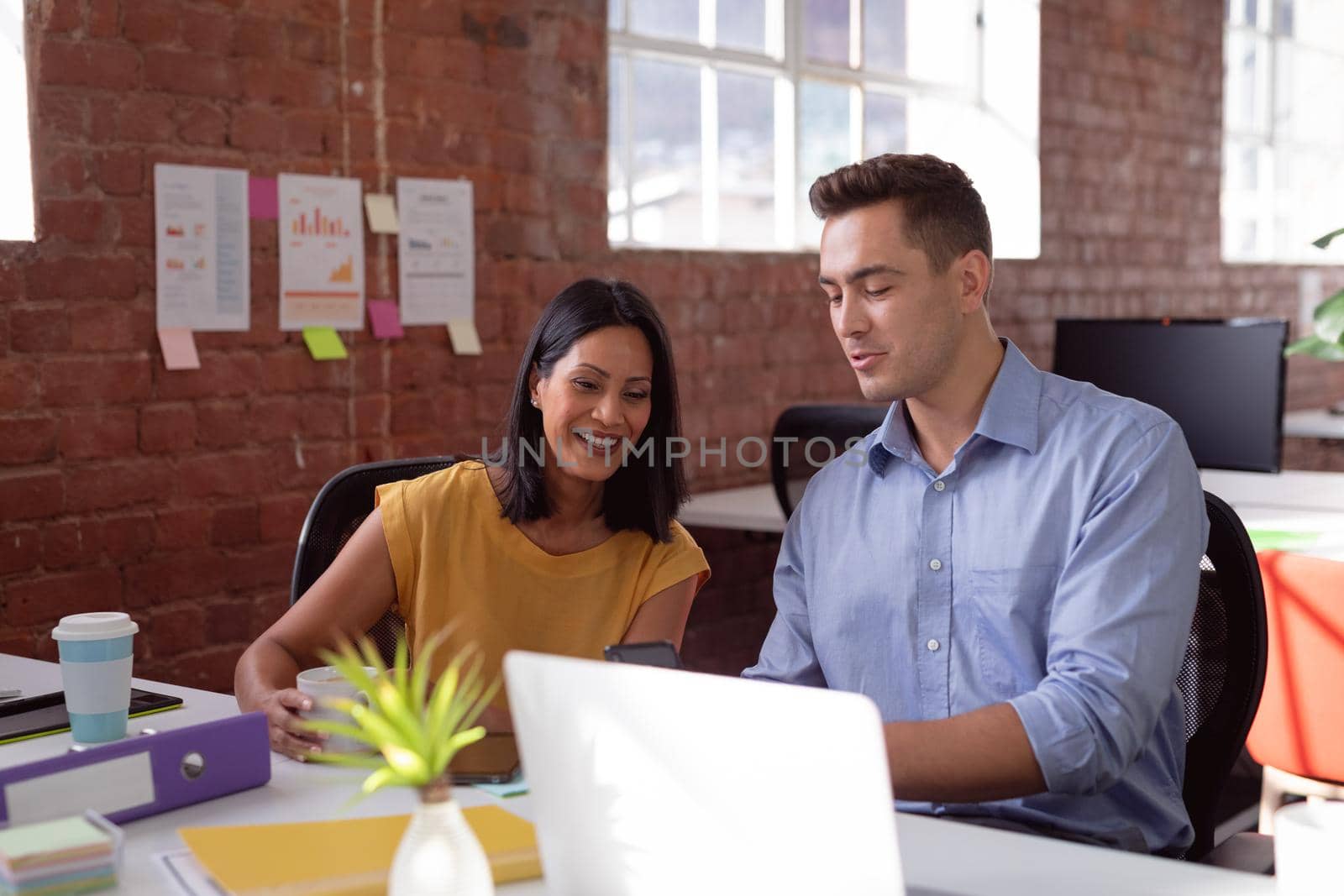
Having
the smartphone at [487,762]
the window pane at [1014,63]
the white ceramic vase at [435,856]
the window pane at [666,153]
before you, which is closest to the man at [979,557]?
the smartphone at [487,762]

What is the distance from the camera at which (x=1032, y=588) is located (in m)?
1.54

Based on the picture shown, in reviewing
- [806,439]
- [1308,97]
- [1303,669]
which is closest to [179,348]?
[806,439]

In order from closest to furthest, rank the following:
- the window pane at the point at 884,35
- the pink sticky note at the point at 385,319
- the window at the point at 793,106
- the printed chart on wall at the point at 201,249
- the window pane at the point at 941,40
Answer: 1. the printed chart on wall at the point at 201,249
2. the pink sticky note at the point at 385,319
3. the window at the point at 793,106
4. the window pane at the point at 884,35
5. the window pane at the point at 941,40

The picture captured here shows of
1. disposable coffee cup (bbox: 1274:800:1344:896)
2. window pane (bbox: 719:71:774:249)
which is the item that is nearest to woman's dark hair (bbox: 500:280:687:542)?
disposable coffee cup (bbox: 1274:800:1344:896)

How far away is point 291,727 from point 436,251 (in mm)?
1783

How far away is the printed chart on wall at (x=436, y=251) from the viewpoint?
3043mm

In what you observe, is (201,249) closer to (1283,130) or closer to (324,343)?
(324,343)

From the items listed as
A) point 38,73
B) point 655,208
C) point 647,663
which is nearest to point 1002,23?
point 655,208

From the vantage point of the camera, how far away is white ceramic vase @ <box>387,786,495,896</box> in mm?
894

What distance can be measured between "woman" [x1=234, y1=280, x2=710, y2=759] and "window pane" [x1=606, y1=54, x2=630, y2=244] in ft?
5.50

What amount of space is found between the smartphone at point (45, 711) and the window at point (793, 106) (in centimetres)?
214

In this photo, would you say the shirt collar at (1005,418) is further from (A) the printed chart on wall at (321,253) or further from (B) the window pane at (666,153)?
(B) the window pane at (666,153)

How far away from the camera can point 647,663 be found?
45.3 inches

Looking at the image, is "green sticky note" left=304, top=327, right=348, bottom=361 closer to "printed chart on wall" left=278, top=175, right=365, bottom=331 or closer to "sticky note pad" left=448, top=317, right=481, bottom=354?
"printed chart on wall" left=278, top=175, right=365, bottom=331
